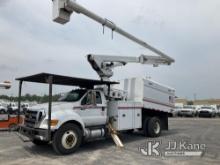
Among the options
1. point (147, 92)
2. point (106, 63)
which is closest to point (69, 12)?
point (106, 63)

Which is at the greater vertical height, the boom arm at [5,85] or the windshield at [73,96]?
the boom arm at [5,85]

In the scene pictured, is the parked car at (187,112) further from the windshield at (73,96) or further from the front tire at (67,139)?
the front tire at (67,139)

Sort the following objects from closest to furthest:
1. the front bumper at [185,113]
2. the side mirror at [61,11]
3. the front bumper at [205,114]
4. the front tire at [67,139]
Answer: the side mirror at [61,11]
the front tire at [67,139]
the front bumper at [205,114]
the front bumper at [185,113]

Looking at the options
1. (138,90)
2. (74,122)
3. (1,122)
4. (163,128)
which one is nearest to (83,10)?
(74,122)

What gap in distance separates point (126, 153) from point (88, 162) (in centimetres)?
178

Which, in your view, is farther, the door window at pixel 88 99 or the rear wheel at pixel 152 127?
the rear wheel at pixel 152 127

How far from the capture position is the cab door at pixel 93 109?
10336 millimetres

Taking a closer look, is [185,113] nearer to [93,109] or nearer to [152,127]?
[152,127]

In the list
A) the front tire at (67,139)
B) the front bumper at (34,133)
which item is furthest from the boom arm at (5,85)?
the front tire at (67,139)

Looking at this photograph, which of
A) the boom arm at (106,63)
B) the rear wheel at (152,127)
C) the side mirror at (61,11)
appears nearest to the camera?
the side mirror at (61,11)

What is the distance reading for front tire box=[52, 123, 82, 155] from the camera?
29.2 feet

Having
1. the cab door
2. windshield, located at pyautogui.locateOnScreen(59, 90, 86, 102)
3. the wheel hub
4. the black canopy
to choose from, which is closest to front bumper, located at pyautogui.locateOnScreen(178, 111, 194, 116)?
the black canopy

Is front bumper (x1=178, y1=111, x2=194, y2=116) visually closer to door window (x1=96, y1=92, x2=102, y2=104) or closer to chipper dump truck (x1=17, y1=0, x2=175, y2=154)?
chipper dump truck (x1=17, y1=0, x2=175, y2=154)

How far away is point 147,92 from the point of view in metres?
13.3
